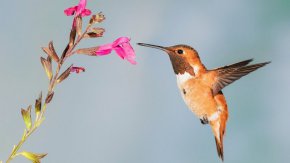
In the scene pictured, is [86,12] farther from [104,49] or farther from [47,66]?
[47,66]

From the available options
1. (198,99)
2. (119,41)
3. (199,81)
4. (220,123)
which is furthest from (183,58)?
(119,41)

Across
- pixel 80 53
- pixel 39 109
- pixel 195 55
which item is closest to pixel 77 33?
pixel 80 53

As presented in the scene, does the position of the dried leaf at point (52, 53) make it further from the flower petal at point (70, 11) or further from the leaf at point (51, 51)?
the flower petal at point (70, 11)

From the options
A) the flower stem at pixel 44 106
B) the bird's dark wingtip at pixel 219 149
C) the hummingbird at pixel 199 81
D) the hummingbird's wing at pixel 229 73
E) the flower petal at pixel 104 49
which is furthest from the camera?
the bird's dark wingtip at pixel 219 149

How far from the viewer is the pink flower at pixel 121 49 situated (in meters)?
3.03

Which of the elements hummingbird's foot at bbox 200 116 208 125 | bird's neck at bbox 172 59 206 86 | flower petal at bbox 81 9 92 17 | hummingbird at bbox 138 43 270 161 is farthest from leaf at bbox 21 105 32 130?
hummingbird's foot at bbox 200 116 208 125

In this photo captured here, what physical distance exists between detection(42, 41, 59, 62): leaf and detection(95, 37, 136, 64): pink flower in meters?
0.39

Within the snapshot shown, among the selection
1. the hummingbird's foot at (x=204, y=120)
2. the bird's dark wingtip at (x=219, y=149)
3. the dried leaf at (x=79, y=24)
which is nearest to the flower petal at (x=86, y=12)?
the dried leaf at (x=79, y=24)

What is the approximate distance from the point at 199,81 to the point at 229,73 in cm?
39

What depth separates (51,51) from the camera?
103 inches

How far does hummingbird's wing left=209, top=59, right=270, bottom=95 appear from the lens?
13.4ft

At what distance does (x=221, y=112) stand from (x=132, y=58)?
2179mm

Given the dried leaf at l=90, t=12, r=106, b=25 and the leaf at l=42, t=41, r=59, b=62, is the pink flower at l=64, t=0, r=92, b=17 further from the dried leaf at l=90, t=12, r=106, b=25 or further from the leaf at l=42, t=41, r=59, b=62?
the leaf at l=42, t=41, r=59, b=62

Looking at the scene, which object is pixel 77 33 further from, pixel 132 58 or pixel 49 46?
pixel 132 58
